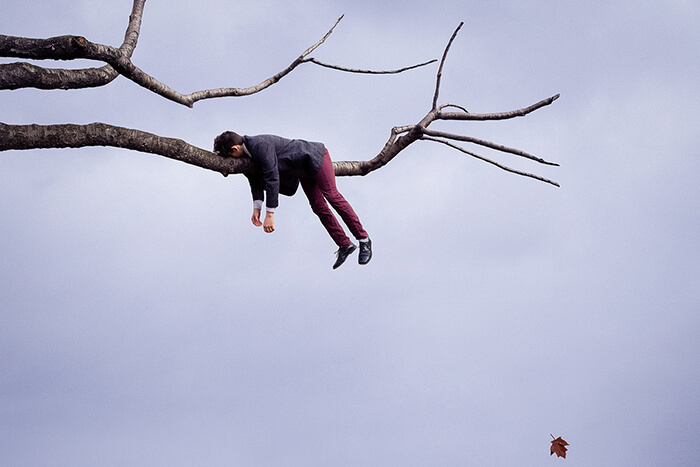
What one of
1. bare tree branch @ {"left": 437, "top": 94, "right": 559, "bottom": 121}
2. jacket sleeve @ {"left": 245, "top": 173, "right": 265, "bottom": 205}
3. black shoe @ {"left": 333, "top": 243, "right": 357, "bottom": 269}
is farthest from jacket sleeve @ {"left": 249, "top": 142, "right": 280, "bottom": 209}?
bare tree branch @ {"left": 437, "top": 94, "right": 559, "bottom": 121}

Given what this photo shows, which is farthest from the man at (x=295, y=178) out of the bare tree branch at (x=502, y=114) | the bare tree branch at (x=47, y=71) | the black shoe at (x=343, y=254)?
the bare tree branch at (x=502, y=114)

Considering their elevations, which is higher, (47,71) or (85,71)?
(85,71)

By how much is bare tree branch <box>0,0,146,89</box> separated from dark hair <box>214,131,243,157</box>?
929mm

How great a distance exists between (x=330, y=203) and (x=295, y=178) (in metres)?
0.38

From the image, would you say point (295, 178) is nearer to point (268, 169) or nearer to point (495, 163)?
point (268, 169)

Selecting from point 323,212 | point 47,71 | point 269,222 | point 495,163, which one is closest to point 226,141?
point 269,222

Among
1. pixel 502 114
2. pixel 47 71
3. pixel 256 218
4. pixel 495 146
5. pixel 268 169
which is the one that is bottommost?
pixel 47 71

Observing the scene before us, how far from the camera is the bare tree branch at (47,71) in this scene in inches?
178

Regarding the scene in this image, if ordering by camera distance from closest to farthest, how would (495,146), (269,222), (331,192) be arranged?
(495,146)
(269,222)
(331,192)

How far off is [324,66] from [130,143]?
193cm

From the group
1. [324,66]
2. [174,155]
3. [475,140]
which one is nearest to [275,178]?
[174,155]

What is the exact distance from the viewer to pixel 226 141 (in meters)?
5.54

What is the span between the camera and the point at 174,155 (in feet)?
17.2

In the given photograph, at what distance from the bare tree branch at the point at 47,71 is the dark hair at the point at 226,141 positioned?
3.05 feet
